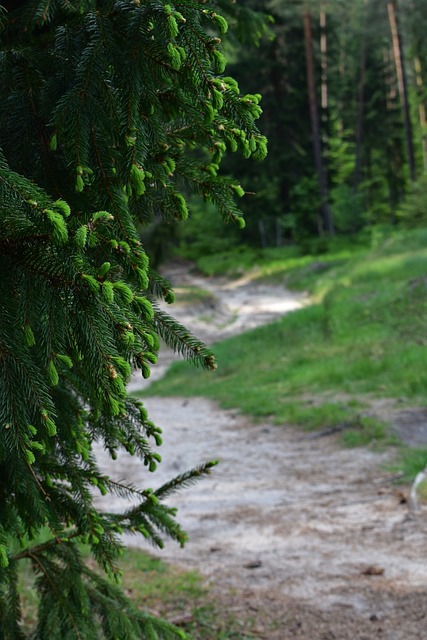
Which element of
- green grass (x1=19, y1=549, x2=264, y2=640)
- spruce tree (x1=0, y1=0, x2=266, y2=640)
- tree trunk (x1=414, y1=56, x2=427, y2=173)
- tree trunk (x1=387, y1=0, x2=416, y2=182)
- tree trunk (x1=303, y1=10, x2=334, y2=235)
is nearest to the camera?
spruce tree (x1=0, y1=0, x2=266, y2=640)

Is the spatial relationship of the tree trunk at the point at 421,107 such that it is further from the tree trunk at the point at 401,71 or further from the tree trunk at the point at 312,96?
the tree trunk at the point at 312,96

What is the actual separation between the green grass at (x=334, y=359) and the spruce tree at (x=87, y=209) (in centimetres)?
604

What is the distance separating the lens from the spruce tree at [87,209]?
183 cm

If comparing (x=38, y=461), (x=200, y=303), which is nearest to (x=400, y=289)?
(x=200, y=303)

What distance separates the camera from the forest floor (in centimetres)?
449

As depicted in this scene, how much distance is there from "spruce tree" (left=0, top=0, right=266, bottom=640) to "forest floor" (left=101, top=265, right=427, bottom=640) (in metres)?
1.91

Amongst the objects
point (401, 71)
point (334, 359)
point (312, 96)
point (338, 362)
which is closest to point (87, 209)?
point (338, 362)

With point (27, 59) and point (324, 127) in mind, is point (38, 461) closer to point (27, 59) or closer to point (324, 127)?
point (27, 59)

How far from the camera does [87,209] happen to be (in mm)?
2223

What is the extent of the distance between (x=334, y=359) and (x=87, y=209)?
1074 centimetres

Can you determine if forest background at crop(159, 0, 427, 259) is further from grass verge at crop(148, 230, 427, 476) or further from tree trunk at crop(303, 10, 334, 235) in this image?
grass verge at crop(148, 230, 427, 476)

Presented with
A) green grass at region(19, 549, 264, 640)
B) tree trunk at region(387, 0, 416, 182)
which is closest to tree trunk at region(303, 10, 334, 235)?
tree trunk at region(387, 0, 416, 182)

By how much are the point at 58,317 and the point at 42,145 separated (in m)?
0.72

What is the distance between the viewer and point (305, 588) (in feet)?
15.9
